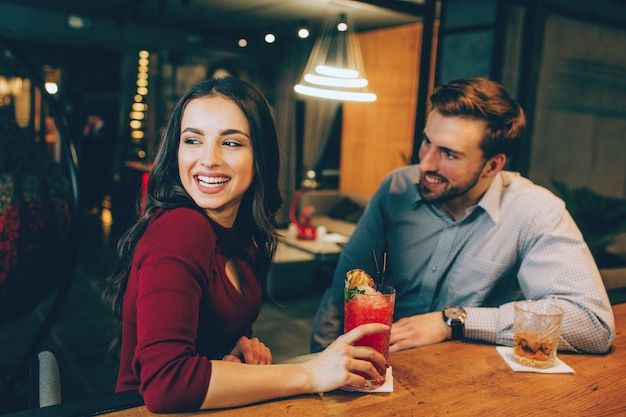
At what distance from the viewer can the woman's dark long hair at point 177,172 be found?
49.3 inches

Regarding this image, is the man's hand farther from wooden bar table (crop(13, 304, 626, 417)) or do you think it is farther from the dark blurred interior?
the dark blurred interior

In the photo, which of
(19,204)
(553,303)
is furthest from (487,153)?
(19,204)

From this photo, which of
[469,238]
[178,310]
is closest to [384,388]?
[178,310]

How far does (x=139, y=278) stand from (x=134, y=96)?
27.9 feet

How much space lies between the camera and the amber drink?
1.30 m

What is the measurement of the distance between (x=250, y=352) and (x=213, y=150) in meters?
0.51

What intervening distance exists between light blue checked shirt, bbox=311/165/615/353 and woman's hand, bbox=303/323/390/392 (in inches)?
18.5

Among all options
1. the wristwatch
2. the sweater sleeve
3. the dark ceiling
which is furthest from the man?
the dark ceiling

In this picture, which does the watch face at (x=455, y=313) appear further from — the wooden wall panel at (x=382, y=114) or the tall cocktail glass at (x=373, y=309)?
the wooden wall panel at (x=382, y=114)

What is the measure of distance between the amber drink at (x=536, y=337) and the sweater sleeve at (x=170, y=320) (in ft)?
2.58

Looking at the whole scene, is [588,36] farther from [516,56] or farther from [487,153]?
[487,153]

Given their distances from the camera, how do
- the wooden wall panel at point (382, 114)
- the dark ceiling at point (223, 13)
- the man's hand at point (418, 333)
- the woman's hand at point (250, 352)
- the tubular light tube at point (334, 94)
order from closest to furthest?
the woman's hand at point (250, 352) < the man's hand at point (418, 333) < the tubular light tube at point (334, 94) < the dark ceiling at point (223, 13) < the wooden wall panel at point (382, 114)

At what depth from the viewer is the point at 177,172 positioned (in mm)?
1315

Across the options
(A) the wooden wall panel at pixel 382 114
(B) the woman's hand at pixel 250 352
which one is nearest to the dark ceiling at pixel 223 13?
(A) the wooden wall panel at pixel 382 114
